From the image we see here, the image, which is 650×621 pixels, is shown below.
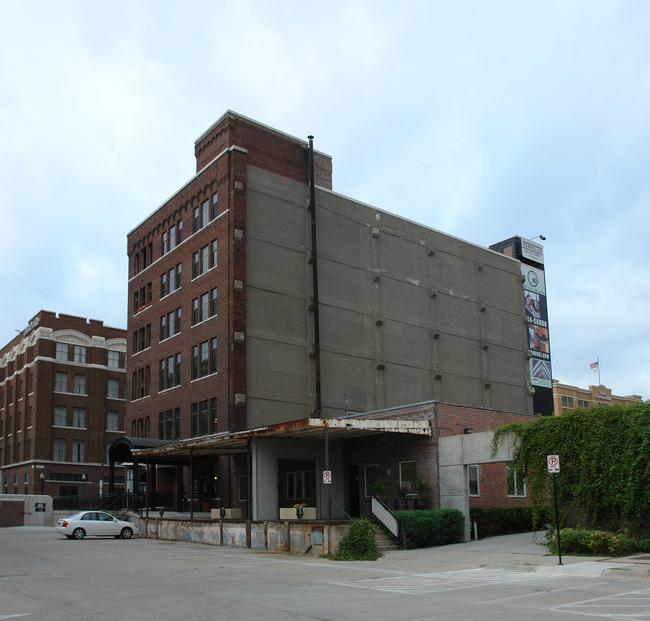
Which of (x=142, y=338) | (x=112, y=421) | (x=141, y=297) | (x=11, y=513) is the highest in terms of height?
(x=141, y=297)

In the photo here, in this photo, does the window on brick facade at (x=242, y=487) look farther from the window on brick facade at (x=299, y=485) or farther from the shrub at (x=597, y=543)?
the shrub at (x=597, y=543)

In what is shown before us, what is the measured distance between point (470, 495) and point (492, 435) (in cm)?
436

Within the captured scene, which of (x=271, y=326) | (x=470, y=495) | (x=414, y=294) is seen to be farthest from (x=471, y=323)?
(x=470, y=495)

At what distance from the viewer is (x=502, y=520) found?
103ft

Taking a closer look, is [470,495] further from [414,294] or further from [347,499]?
[414,294]

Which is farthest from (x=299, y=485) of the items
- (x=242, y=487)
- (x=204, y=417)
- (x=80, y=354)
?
(x=80, y=354)

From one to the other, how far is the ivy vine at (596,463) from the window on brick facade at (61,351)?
59.7 meters

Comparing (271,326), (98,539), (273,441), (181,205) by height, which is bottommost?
(98,539)

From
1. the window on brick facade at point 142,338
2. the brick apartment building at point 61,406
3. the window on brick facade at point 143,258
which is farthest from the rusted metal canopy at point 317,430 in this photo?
the brick apartment building at point 61,406

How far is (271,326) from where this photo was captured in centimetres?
4497

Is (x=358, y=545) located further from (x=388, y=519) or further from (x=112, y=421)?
(x=112, y=421)

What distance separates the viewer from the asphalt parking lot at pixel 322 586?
1291 centimetres

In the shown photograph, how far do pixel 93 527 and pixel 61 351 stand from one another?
4346 centimetres

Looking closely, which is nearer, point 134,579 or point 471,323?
point 134,579
